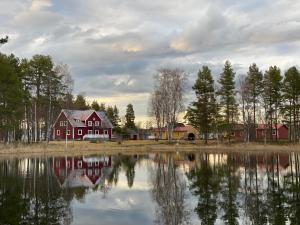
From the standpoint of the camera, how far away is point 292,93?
74.5 m

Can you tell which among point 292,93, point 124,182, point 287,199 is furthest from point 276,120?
point 287,199

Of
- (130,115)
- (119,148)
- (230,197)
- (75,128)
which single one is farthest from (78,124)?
(230,197)

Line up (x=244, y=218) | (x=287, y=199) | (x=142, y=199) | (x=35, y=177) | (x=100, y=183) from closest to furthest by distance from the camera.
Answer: (x=244, y=218)
(x=287, y=199)
(x=142, y=199)
(x=100, y=183)
(x=35, y=177)

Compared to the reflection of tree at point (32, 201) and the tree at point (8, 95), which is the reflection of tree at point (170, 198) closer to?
the reflection of tree at point (32, 201)

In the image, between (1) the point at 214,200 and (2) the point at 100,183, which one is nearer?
(1) the point at 214,200

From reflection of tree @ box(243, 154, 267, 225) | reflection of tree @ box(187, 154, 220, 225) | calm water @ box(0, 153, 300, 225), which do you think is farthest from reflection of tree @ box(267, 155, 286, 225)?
reflection of tree @ box(187, 154, 220, 225)

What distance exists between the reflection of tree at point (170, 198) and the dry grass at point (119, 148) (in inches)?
1087

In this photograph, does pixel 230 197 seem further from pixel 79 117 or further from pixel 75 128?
pixel 79 117

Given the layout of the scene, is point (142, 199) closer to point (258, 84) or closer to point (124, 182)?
point (124, 182)

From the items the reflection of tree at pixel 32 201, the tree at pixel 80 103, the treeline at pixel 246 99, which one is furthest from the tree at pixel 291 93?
the tree at pixel 80 103

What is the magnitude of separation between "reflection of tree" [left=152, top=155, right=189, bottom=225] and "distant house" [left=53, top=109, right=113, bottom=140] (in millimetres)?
62108

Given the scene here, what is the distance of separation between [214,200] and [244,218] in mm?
4314

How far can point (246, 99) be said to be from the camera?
76875mm

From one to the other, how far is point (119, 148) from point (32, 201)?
162 ft
